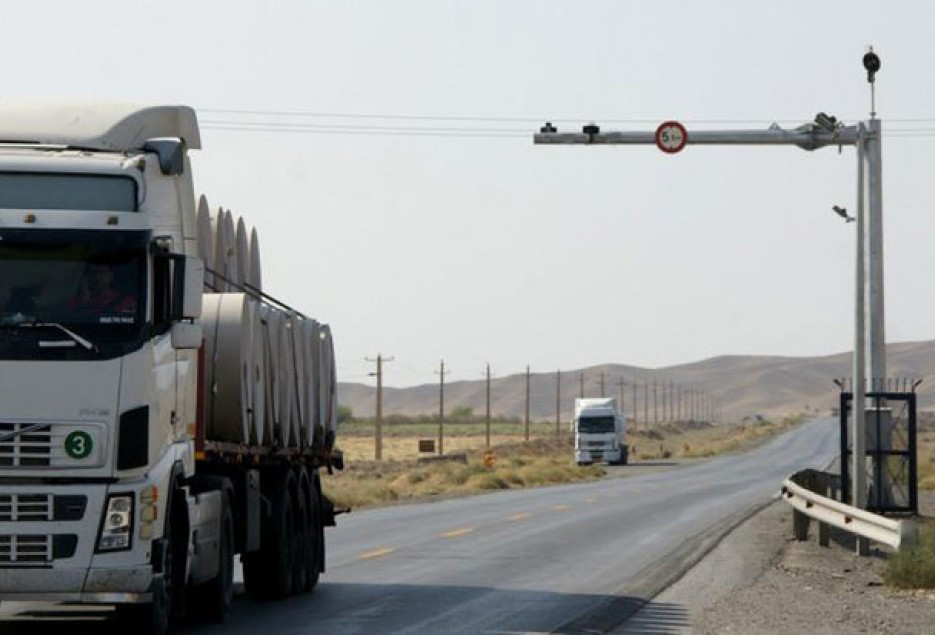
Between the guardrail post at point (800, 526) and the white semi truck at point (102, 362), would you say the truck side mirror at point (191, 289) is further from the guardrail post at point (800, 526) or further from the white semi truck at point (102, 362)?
the guardrail post at point (800, 526)

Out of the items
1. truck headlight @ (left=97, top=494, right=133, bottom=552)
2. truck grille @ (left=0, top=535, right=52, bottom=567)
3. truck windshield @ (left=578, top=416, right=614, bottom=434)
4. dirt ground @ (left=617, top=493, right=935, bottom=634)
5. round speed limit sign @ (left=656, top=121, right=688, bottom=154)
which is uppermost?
round speed limit sign @ (left=656, top=121, right=688, bottom=154)

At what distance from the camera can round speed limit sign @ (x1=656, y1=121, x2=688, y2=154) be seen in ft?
103

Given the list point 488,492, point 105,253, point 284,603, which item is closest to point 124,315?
point 105,253

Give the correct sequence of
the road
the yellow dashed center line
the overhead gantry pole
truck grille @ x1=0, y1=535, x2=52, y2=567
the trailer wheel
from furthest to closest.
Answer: the overhead gantry pole
the yellow dashed center line
the trailer wheel
the road
truck grille @ x1=0, y1=535, x2=52, y2=567

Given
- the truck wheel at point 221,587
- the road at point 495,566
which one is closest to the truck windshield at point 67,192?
the truck wheel at point 221,587

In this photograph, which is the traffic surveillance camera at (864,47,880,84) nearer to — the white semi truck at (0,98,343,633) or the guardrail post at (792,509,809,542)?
the guardrail post at (792,509,809,542)

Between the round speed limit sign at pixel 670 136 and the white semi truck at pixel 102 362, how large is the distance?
644 inches

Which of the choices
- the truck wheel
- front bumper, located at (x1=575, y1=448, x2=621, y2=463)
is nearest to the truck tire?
the truck wheel

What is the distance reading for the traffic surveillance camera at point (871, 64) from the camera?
104ft

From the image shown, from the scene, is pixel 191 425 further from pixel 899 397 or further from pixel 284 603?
pixel 899 397

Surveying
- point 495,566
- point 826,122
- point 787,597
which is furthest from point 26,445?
point 826,122

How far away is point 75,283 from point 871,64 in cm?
2122

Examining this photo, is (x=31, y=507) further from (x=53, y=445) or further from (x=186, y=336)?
(x=186, y=336)

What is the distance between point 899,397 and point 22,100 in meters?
21.6
